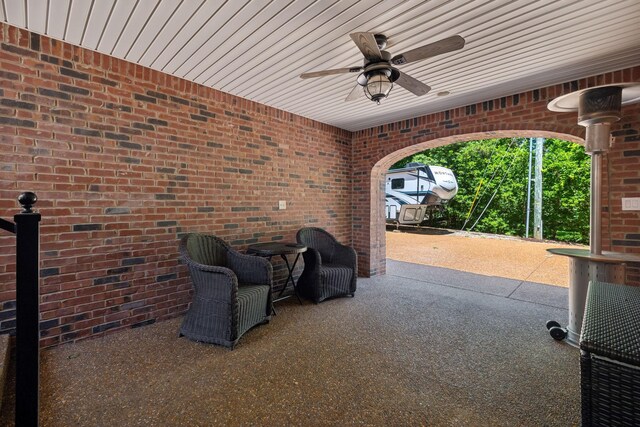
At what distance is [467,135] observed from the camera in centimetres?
409

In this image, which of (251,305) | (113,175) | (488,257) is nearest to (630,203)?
(251,305)

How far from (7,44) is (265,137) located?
8.14 feet

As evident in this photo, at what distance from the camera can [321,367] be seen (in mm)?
2295

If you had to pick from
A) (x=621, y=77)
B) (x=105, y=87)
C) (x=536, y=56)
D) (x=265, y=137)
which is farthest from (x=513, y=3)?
(x=105, y=87)

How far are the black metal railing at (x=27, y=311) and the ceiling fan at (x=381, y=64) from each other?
1902 mm

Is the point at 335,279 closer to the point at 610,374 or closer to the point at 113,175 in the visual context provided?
the point at 113,175

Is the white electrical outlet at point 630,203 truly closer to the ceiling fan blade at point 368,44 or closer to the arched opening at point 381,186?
the arched opening at point 381,186

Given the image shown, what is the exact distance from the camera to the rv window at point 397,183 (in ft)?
36.2

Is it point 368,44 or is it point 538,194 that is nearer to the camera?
point 368,44

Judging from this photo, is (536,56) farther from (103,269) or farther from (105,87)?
(103,269)

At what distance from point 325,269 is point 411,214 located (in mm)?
8051

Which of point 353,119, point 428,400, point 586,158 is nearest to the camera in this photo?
point 428,400

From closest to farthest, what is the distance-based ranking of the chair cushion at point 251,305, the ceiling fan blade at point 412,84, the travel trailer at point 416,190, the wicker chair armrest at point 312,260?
the ceiling fan blade at point 412,84 < the chair cushion at point 251,305 < the wicker chair armrest at point 312,260 < the travel trailer at point 416,190

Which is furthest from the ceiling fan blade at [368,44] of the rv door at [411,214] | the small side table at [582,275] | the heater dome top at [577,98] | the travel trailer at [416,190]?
the rv door at [411,214]
